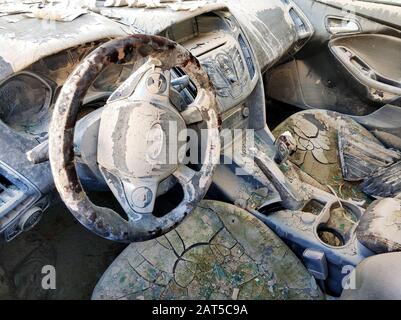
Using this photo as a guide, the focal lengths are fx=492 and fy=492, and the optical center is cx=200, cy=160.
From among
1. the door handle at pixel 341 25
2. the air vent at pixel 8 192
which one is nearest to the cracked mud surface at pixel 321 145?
the door handle at pixel 341 25

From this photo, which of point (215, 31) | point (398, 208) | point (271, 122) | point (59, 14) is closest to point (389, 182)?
point (398, 208)

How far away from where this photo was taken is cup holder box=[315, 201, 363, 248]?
1.83 m

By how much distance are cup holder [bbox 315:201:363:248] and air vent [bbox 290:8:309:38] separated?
42.0 inches

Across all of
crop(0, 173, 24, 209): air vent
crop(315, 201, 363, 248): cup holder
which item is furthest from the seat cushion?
crop(0, 173, 24, 209): air vent

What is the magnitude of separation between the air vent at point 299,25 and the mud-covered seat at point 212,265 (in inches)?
48.1

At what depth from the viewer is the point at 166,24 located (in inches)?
71.9

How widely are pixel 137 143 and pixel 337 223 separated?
37.7 inches

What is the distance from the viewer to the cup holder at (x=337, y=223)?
183 cm

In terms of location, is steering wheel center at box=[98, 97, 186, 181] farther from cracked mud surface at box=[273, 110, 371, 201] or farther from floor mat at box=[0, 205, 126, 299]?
cracked mud surface at box=[273, 110, 371, 201]

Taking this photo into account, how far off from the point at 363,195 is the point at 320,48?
90cm

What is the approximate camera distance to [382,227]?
5.21ft

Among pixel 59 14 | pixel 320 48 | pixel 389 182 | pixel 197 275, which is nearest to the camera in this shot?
pixel 59 14

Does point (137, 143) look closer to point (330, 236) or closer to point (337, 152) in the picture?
point (330, 236)
